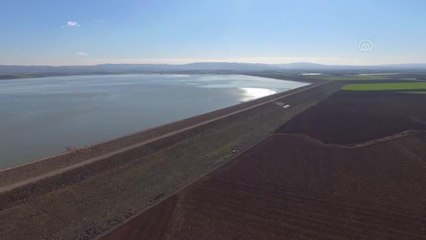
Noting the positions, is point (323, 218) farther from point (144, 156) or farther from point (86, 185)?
point (144, 156)

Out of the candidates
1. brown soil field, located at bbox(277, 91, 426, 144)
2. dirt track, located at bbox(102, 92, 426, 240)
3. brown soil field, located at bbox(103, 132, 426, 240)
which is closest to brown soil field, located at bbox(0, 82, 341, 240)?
brown soil field, located at bbox(103, 132, 426, 240)

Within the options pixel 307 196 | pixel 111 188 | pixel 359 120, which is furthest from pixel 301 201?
pixel 359 120

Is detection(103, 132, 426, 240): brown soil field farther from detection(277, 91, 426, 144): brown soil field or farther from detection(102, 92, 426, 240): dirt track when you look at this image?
detection(277, 91, 426, 144): brown soil field

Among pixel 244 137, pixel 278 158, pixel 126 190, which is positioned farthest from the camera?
pixel 244 137

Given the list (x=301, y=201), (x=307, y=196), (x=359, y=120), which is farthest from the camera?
(x=359, y=120)

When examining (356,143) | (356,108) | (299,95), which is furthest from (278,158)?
(299,95)

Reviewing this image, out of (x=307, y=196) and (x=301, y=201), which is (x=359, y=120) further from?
(x=301, y=201)

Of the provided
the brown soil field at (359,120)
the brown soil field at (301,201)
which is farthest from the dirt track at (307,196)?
the brown soil field at (359,120)

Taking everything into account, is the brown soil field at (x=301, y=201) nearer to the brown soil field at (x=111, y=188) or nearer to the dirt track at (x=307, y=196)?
the dirt track at (x=307, y=196)
